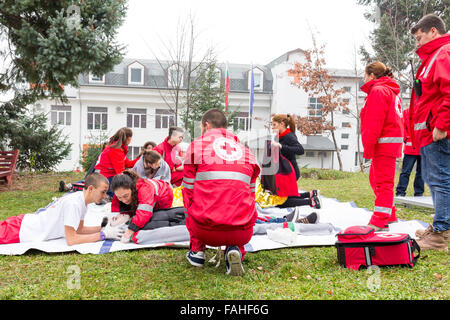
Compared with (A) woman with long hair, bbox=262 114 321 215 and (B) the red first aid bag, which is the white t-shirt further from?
(A) woman with long hair, bbox=262 114 321 215

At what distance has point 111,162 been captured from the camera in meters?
6.72

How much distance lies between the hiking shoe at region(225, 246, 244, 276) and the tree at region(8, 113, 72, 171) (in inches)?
414

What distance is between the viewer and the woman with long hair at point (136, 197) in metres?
4.14

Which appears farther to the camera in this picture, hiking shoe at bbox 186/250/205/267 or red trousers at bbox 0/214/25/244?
red trousers at bbox 0/214/25/244

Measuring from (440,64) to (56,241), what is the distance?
4.31m

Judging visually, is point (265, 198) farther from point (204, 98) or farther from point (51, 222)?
point (204, 98)

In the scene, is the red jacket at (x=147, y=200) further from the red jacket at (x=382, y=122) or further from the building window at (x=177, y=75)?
the building window at (x=177, y=75)

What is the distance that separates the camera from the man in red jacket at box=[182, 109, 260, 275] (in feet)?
9.39

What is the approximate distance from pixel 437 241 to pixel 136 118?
81.9 ft

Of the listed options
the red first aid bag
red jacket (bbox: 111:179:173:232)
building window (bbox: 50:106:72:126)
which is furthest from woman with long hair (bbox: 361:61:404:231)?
building window (bbox: 50:106:72:126)

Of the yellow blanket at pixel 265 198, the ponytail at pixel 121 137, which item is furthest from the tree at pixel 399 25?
the ponytail at pixel 121 137

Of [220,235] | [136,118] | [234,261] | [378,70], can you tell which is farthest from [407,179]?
[136,118]
